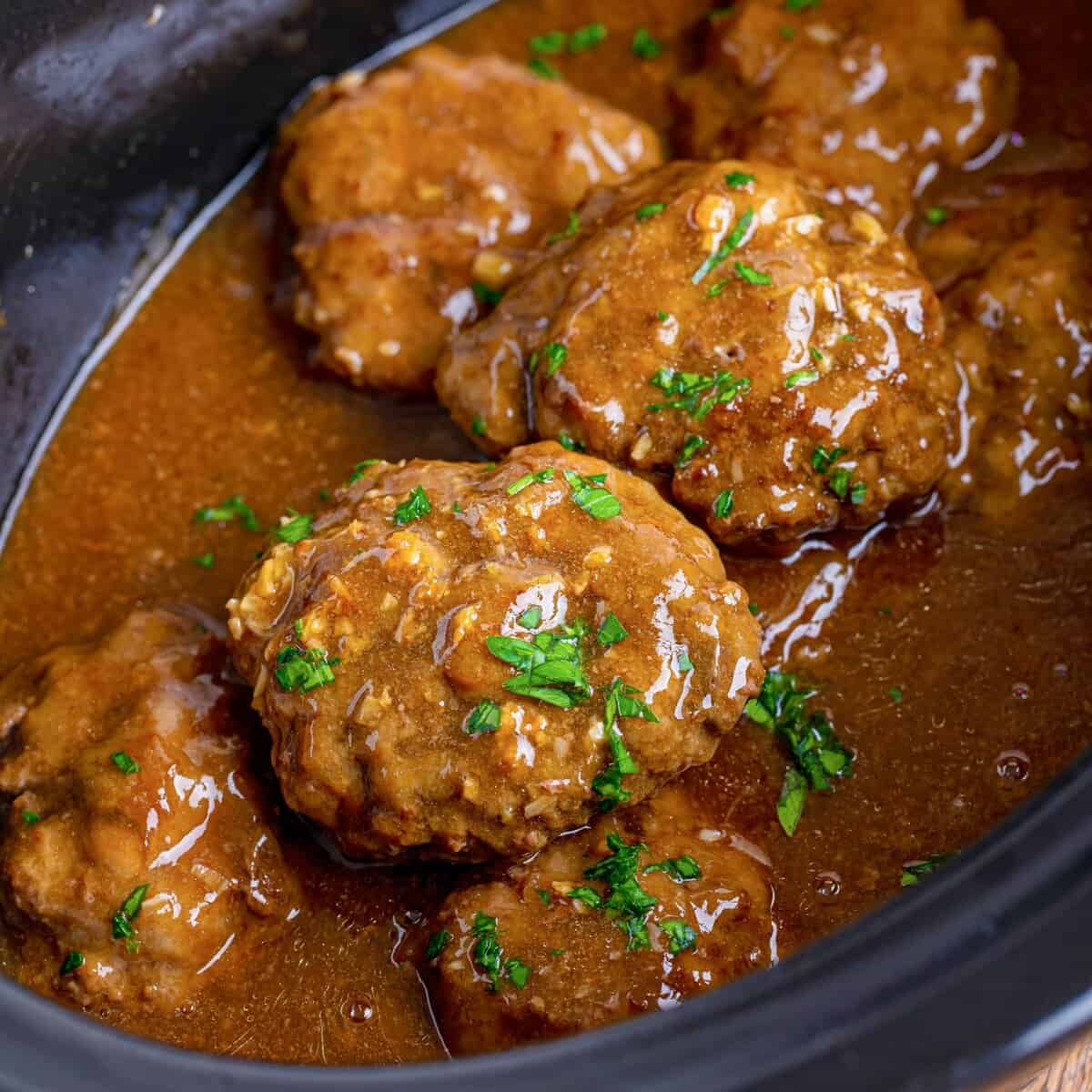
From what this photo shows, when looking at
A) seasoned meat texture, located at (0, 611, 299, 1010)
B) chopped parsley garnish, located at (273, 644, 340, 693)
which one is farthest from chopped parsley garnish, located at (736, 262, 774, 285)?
seasoned meat texture, located at (0, 611, 299, 1010)

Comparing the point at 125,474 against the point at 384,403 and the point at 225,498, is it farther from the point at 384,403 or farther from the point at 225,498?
the point at 384,403

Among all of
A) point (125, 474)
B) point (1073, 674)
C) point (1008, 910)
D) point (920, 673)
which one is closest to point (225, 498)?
point (125, 474)

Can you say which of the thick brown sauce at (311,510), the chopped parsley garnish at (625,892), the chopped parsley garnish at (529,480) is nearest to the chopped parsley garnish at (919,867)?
the thick brown sauce at (311,510)

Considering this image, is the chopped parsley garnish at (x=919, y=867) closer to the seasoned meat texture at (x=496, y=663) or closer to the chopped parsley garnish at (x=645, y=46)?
the seasoned meat texture at (x=496, y=663)

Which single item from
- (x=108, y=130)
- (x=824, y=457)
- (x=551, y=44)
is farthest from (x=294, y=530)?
(x=551, y=44)

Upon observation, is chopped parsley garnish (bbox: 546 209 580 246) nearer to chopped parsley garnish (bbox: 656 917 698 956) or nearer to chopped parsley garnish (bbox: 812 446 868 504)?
chopped parsley garnish (bbox: 812 446 868 504)

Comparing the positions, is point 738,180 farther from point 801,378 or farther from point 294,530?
point 294,530
